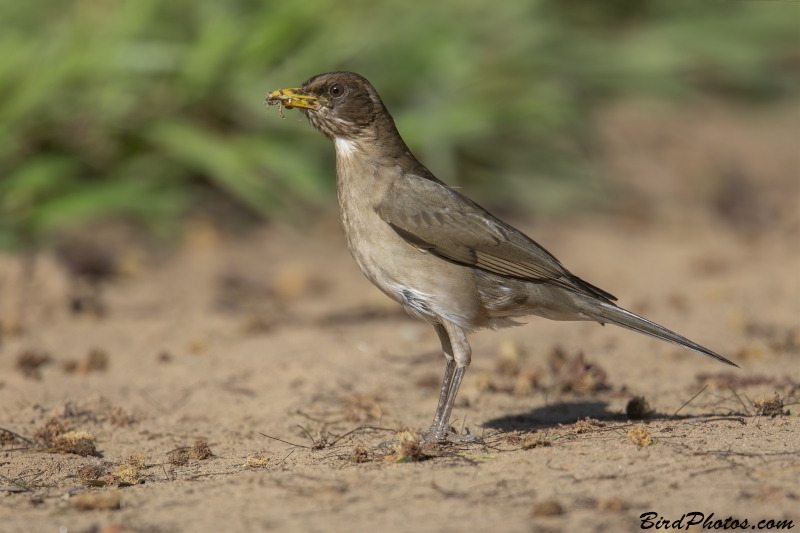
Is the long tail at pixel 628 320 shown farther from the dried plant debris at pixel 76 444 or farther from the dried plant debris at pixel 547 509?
the dried plant debris at pixel 76 444

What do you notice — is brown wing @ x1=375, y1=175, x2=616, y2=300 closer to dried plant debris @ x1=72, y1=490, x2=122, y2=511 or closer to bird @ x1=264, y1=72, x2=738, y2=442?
bird @ x1=264, y1=72, x2=738, y2=442

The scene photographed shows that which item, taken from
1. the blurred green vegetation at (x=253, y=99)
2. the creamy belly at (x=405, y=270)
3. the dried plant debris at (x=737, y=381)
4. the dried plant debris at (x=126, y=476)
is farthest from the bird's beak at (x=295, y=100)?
the blurred green vegetation at (x=253, y=99)

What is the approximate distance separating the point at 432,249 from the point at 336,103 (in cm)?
94

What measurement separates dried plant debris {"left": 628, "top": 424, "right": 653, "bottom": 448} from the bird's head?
6.66 ft

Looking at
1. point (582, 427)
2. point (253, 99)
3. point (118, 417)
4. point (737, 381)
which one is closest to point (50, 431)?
point (118, 417)

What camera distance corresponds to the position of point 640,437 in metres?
4.01

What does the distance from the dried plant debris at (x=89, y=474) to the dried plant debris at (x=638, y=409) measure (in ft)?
8.10

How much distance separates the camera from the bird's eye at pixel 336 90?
506 centimetres

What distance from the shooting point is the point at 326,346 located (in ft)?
21.1

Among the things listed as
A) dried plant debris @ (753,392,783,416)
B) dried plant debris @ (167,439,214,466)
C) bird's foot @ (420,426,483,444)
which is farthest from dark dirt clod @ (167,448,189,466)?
dried plant debris @ (753,392,783,416)

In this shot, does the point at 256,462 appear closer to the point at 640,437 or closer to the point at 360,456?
the point at 360,456

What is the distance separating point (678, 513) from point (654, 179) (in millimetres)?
8174

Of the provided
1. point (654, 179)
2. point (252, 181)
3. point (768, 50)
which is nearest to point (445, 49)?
point (252, 181)

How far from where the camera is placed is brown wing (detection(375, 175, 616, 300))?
479 cm
